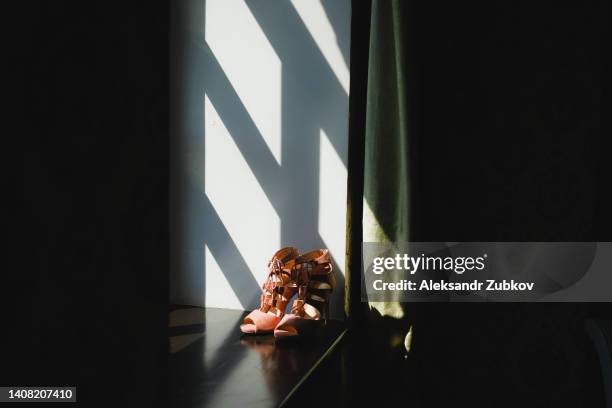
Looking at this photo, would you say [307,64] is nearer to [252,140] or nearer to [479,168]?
[252,140]

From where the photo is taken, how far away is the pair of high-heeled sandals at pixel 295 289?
121 centimetres

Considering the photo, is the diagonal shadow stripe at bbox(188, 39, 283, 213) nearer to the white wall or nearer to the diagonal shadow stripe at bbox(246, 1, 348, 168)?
the white wall

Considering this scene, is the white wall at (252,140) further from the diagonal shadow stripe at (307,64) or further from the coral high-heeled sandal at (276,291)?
the coral high-heeled sandal at (276,291)

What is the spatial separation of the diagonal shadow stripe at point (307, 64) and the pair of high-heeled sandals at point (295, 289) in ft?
1.21

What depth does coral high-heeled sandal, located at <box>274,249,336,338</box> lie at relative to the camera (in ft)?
3.98

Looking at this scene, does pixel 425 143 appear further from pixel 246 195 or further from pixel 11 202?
pixel 11 202

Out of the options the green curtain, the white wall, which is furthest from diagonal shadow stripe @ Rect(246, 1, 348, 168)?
the green curtain

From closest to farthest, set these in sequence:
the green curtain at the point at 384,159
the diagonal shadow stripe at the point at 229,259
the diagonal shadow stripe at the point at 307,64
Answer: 1. the green curtain at the point at 384,159
2. the diagonal shadow stripe at the point at 307,64
3. the diagonal shadow stripe at the point at 229,259

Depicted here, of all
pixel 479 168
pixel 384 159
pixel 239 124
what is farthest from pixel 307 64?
pixel 479 168

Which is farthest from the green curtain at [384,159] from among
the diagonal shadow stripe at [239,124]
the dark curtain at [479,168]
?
the diagonal shadow stripe at [239,124]

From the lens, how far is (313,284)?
1259mm

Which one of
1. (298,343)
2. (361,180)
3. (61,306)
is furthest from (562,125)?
(61,306)

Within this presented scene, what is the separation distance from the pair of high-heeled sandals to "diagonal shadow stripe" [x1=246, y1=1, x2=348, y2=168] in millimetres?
368

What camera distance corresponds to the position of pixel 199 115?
152 cm
